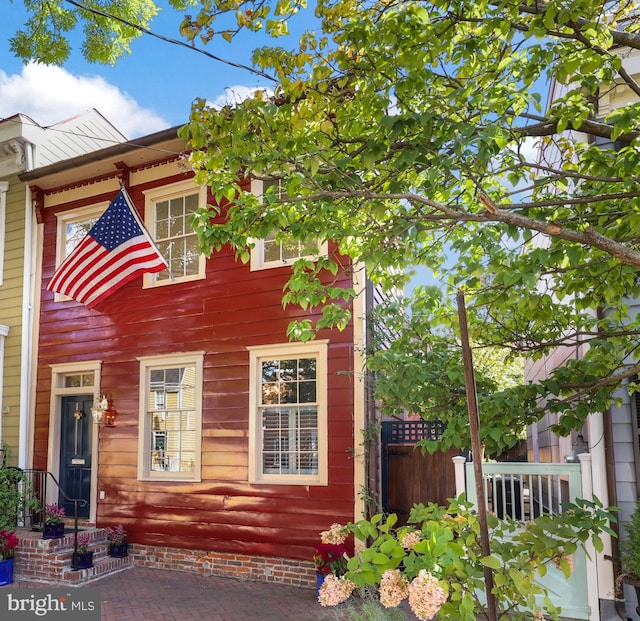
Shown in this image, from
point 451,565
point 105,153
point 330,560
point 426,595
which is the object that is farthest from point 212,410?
point 426,595

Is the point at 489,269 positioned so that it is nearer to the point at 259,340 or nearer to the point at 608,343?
the point at 608,343

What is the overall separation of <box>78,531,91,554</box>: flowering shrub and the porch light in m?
1.74

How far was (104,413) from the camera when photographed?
32.7ft

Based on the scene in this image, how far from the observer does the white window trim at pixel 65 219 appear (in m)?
10.8

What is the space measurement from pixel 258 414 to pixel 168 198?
4028 millimetres

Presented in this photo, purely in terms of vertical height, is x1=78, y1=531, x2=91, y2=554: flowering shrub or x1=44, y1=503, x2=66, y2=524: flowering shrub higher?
x1=44, y1=503, x2=66, y2=524: flowering shrub

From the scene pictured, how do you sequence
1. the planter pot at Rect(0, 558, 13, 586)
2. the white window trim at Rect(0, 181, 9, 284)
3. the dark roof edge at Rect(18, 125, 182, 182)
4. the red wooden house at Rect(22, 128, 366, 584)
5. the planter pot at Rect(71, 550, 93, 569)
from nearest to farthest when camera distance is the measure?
the planter pot at Rect(0, 558, 13, 586) < the red wooden house at Rect(22, 128, 366, 584) < the planter pot at Rect(71, 550, 93, 569) < the dark roof edge at Rect(18, 125, 182, 182) < the white window trim at Rect(0, 181, 9, 284)

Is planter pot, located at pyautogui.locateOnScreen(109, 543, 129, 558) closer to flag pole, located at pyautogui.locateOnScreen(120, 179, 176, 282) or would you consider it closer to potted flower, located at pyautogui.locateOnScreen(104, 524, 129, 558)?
potted flower, located at pyautogui.locateOnScreen(104, 524, 129, 558)

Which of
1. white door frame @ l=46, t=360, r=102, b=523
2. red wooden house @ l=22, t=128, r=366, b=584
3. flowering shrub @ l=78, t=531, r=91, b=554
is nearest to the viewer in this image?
red wooden house @ l=22, t=128, r=366, b=584

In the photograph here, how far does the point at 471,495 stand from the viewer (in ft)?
21.0

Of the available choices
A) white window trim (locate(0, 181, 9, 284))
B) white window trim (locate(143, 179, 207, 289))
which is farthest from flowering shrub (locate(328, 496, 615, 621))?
white window trim (locate(0, 181, 9, 284))

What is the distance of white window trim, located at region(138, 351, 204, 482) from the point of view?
30.3 ft

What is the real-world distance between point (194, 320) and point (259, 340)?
1.30 metres

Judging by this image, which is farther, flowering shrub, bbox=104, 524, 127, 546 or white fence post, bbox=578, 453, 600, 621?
flowering shrub, bbox=104, 524, 127, 546
